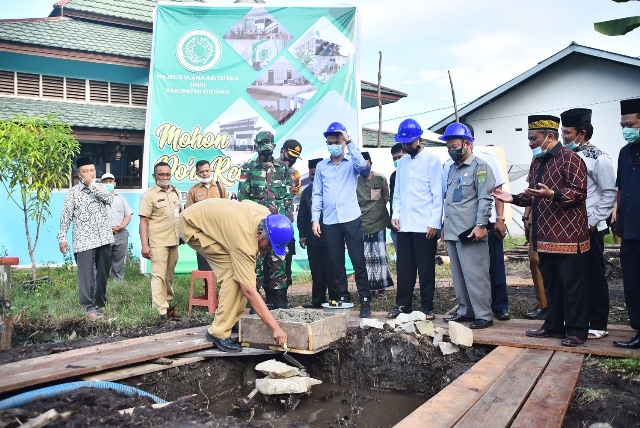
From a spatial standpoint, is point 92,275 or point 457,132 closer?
point 457,132

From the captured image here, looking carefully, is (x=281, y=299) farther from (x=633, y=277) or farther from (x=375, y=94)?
(x=375, y=94)

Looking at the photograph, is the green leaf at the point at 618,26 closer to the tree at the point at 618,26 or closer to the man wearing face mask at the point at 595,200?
the tree at the point at 618,26

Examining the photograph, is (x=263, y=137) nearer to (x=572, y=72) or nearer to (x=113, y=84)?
(x=113, y=84)

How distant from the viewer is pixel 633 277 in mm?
4262

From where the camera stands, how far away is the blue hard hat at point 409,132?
5626 mm

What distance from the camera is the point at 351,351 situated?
494 centimetres

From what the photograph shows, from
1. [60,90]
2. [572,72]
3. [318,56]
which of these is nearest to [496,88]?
[572,72]

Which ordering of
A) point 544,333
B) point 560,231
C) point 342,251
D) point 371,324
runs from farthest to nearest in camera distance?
point 342,251 < point 371,324 < point 544,333 < point 560,231

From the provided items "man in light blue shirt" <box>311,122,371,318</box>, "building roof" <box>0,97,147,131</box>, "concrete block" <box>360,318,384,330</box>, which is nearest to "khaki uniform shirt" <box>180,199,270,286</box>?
"concrete block" <box>360,318,384,330</box>

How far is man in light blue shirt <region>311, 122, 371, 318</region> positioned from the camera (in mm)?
5996

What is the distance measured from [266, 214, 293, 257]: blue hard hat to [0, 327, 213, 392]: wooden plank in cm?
117

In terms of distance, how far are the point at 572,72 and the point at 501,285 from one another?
1371cm

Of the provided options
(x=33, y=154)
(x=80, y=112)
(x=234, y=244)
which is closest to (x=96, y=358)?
(x=234, y=244)

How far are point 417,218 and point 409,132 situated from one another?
2.85 ft
